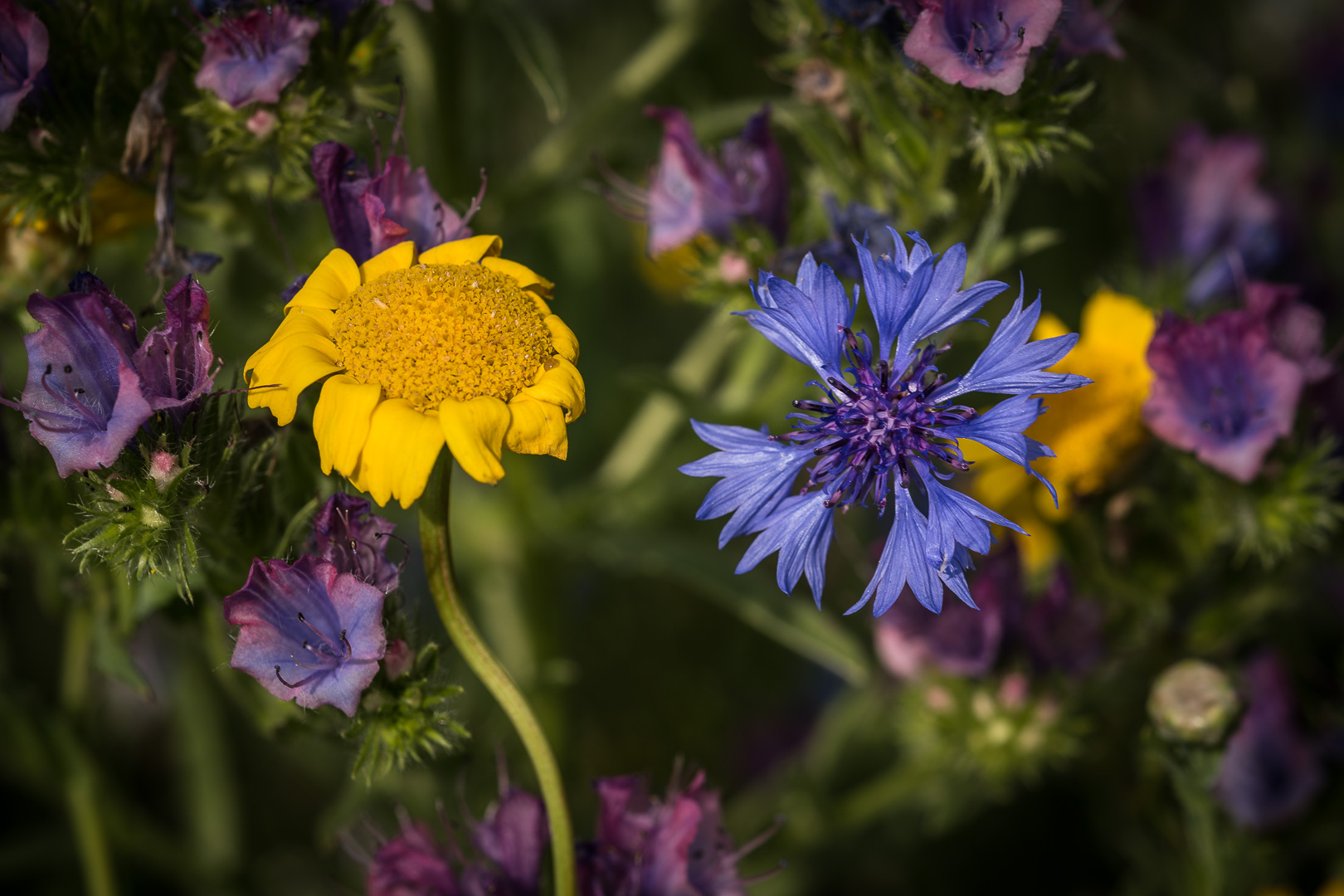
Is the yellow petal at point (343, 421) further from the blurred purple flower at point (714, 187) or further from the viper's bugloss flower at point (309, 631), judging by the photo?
the blurred purple flower at point (714, 187)

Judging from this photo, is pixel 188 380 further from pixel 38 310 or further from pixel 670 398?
pixel 670 398

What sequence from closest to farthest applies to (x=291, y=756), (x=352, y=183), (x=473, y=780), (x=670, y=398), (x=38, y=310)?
(x=38, y=310), (x=352, y=183), (x=670, y=398), (x=473, y=780), (x=291, y=756)

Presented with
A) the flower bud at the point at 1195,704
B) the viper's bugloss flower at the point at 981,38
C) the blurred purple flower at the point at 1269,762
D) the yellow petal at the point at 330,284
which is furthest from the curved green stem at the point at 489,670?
the blurred purple flower at the point at 1269,762

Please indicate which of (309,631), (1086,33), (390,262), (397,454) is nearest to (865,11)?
(1086,33)

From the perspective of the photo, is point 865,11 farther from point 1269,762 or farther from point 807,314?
point 1269,762

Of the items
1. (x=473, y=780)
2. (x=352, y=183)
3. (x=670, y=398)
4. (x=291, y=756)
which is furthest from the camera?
(x=291, y=756)

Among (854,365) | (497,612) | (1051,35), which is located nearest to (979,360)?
(854,365)

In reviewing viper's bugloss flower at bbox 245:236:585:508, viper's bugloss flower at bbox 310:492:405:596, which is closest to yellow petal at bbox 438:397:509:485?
viper's bugloss flower at bbox 245:236:585:508
